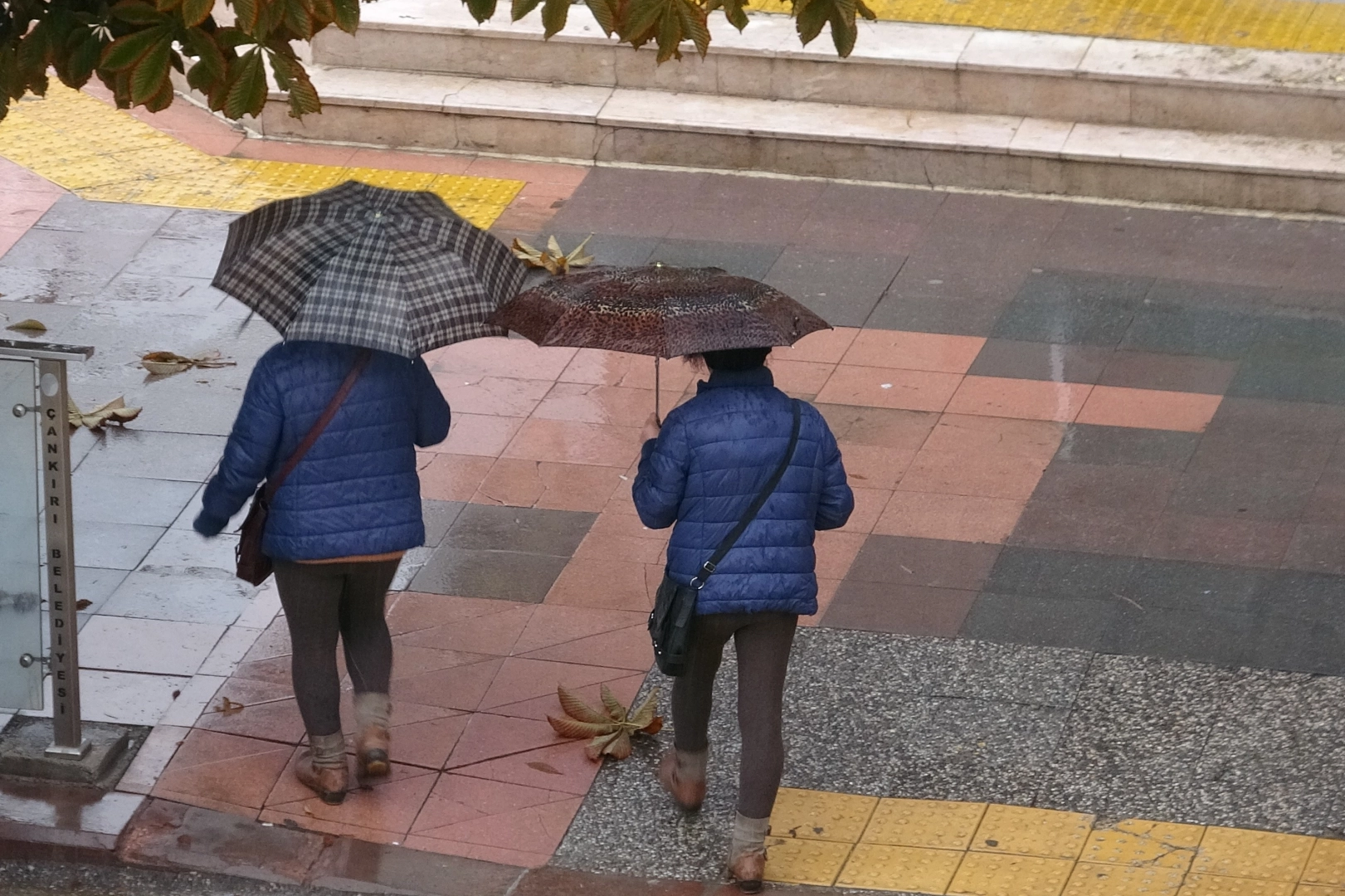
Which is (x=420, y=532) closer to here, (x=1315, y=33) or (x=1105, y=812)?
(x=1105, y=812)

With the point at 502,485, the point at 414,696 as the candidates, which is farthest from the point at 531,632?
the point at 502,485

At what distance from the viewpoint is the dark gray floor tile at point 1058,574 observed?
6.82 m

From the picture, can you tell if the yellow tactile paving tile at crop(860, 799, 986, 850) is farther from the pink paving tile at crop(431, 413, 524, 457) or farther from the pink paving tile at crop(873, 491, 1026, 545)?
the pink paving tile at crop(431, 413, 524, 457)

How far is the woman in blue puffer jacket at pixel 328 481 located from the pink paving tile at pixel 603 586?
4.45 ft

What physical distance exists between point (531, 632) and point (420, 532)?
4.15 ft

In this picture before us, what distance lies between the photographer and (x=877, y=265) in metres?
9.59

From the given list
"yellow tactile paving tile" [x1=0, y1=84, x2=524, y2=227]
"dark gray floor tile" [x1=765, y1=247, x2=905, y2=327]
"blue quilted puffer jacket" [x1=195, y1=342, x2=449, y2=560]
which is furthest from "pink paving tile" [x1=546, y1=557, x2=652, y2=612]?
"yellow tactile paving tile" [x1=0, y1=84, x2=524, y2=227]

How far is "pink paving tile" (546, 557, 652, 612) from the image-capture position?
6828mm

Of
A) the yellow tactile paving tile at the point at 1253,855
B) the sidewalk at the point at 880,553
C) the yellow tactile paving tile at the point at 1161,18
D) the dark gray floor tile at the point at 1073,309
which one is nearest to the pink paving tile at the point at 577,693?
the sidewalk at the point at 880,553

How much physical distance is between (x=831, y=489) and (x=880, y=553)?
2.01m

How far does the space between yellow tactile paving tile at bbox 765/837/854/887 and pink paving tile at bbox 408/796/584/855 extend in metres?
0.62

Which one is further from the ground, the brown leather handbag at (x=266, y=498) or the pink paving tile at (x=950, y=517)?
the brown leather handbag at (x=266, y=498)

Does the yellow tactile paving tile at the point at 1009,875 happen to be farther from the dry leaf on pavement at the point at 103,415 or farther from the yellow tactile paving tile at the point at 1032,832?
the dry leaf on pavement at the point at 103,415

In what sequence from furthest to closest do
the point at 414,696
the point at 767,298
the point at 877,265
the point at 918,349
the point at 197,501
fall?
the point at 877,265 → the point at 918,349 → the point at 197,501 → the point at 414,696 → the point at 767,298
